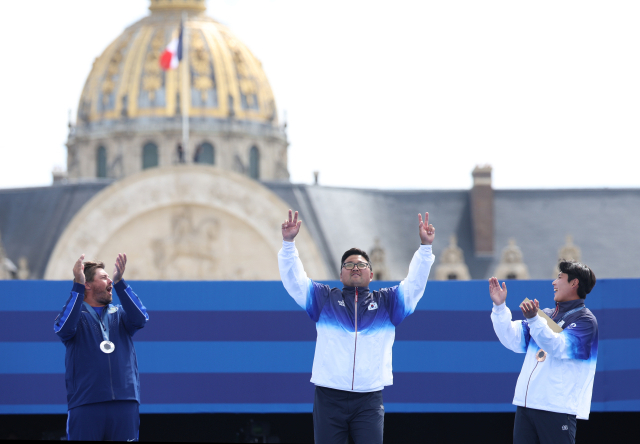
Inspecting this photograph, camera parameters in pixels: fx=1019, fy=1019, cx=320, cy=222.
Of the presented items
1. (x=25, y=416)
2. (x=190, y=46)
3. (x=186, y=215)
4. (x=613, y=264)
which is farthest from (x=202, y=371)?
(x=190, y=46)

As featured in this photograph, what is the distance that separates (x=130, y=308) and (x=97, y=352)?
38 cm

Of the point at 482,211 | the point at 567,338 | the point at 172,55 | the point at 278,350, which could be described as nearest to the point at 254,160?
the point at 172,55

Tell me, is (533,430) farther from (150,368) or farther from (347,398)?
(150,368)

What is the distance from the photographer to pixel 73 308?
273 inches

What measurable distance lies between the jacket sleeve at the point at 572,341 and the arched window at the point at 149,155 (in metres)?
80.2

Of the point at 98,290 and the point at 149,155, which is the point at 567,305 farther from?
the point at 149,155

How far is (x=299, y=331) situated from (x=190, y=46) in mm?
85960

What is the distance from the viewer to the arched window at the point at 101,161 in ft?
287

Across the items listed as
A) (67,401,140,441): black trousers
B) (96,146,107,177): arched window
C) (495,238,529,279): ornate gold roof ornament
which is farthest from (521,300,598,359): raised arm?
(96,146,107,177): arched window

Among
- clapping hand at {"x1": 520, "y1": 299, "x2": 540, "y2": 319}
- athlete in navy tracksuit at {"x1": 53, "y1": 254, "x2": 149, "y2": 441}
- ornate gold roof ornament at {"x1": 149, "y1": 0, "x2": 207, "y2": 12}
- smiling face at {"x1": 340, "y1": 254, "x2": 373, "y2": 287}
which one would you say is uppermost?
ornate gold roof ornament at {"x1": 149, "y1": 0, "x2": 207, "y2": 12}

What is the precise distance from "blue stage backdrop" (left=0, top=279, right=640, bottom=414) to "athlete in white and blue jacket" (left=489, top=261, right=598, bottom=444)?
2.73 metres

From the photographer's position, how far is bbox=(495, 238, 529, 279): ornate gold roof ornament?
1937 inches

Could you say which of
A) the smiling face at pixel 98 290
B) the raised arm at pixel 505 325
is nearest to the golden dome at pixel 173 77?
the smiling face at pixel 98 290

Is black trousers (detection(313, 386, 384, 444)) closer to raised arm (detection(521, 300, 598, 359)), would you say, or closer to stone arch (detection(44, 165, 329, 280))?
raised arm (detection(521, 300, 598, 359))
